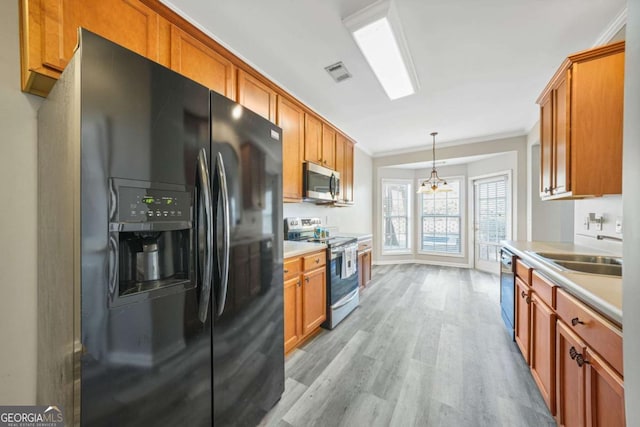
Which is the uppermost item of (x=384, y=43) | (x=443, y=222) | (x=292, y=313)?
(x=384, y=43)

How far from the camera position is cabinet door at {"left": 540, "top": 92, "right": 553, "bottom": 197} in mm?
1923

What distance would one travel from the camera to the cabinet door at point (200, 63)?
1520 mm

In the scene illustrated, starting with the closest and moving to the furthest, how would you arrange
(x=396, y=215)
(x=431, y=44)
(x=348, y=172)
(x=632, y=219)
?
(x=632, y=219), (x=431, y=44), (x=348, y=172), (x=396, y=215)

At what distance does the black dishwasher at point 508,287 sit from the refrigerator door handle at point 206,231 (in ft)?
8.15

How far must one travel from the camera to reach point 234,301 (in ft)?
3.85

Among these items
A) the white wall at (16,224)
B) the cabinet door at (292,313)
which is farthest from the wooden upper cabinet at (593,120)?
the white wall at (16,224)

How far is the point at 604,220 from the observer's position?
193 centimetres

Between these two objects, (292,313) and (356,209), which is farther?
(356,209)

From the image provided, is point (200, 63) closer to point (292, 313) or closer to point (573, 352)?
point (292, 313)

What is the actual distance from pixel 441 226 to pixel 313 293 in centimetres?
437

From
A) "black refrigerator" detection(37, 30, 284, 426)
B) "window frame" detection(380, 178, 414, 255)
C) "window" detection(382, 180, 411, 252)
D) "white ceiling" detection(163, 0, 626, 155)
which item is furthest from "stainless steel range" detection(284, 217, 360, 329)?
"window" detection(382, 180, 411, 252)

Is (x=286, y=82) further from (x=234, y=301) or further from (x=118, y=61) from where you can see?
(x=234, y=301)

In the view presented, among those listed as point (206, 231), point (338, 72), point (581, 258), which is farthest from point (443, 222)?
point (206, 231)

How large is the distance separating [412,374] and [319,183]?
212cm
